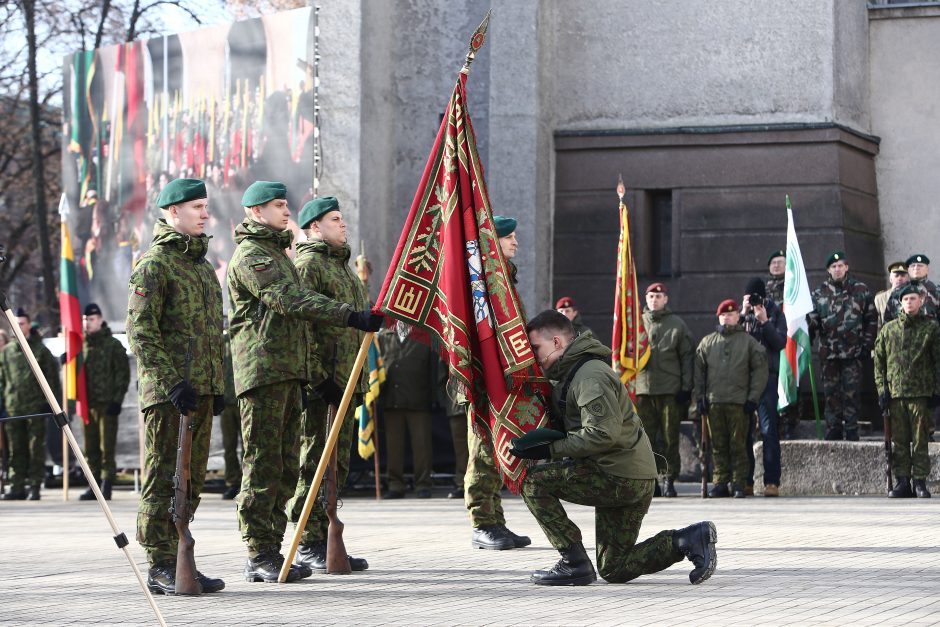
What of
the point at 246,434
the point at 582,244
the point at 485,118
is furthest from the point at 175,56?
the point at 246,434

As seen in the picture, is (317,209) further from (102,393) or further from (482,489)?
(102,393)

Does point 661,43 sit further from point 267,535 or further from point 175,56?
point 267,535

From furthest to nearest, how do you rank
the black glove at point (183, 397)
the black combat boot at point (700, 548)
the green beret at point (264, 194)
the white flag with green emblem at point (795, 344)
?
the white flag with green emblem at point (795, 344) < the green beret at point (264, 194) < the black combat boot at point (700, 548) < the black glove at point (183, 397)

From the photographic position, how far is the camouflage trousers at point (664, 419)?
16.8m

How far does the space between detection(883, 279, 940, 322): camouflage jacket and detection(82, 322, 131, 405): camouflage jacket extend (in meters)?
8.37

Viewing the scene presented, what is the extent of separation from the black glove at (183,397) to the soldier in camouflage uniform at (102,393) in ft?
34.4

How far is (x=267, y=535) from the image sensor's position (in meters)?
8.88

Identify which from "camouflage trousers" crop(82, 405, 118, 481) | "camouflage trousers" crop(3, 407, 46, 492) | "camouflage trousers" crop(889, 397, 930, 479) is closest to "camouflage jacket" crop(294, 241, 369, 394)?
"camouflage trousers" crop(889, 397, 930, 479)

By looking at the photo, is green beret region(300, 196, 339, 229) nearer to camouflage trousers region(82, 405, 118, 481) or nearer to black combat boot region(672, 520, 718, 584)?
black combat boot region(672, 520, 718, 584)

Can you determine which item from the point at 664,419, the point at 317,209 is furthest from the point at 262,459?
the point at 664,419

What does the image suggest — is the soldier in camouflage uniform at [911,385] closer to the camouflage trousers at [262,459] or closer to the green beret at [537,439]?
the green beret at [537,439]

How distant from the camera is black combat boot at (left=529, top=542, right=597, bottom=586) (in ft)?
27.8

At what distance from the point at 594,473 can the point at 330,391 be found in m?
1.86

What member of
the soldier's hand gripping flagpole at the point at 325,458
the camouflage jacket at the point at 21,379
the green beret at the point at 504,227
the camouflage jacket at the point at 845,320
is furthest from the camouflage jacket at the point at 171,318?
the camouflage jacket at the point at 21,379
